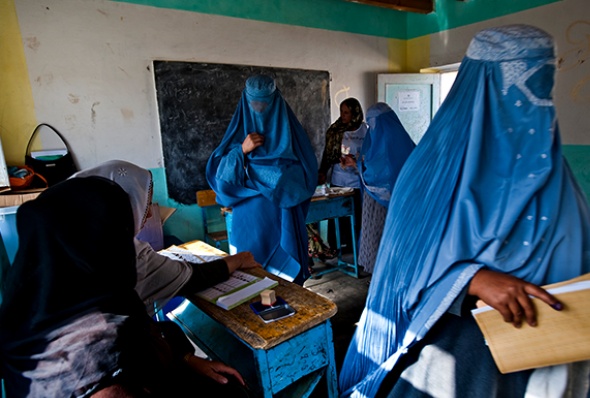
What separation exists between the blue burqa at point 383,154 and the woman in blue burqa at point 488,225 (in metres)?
1.87

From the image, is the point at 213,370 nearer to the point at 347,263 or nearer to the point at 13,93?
the point at 347,263

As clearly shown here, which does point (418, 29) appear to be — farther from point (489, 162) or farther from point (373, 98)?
point (489, 162)

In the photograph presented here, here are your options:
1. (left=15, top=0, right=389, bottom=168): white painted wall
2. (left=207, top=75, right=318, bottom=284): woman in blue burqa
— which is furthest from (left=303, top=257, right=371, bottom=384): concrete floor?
(left=15, top=0, right=389, bottom=168): white painted wall

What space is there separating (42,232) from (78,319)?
0.67 ft

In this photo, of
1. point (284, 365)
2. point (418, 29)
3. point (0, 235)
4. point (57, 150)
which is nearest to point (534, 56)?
point (284, 365)

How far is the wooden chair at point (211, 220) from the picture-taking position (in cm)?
379

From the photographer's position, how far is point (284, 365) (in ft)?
A: 3.64

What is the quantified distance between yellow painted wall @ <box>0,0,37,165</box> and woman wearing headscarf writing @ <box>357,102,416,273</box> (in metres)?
2.86

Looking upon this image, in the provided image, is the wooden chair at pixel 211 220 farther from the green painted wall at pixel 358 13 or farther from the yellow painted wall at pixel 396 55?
the yellow painted wall at pixel 396 55

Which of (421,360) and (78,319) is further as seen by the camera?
(421,360)

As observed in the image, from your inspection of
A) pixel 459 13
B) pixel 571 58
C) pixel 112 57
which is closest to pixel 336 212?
pixel 112 57

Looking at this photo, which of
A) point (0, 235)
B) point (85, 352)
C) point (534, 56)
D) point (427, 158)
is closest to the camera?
point (85, 352)

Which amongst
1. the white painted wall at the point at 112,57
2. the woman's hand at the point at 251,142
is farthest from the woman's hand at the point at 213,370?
the white painted wall at the point at 112,57

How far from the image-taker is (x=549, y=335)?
2.52 feet
